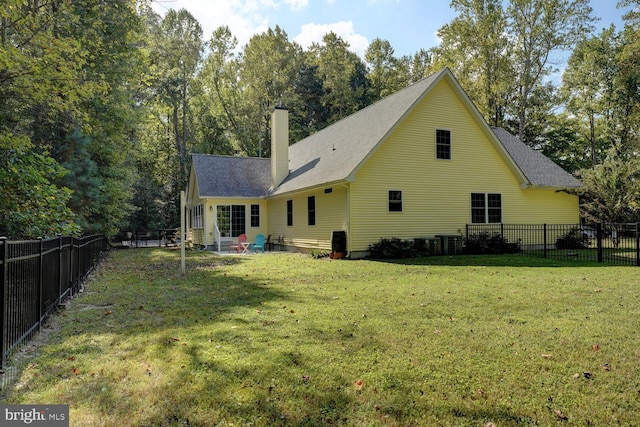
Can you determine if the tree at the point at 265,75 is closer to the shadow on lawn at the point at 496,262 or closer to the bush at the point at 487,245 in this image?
the bush at the point at 487,245

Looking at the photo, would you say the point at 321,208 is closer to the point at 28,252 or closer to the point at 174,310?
the point at 174,310

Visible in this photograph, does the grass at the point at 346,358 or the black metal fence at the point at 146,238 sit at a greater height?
the black metal fence at the point at 146,238

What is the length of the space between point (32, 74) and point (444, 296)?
32.2 ft

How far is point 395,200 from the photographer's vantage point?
15117 mm

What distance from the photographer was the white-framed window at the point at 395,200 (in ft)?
49.3

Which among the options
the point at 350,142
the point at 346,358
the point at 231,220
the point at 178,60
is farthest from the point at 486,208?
the point at 178,60

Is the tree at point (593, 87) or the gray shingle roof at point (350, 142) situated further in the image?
the tree at point (593, 87)

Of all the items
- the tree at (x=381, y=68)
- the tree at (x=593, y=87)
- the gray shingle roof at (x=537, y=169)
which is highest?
the tree at (x=381, y=68)

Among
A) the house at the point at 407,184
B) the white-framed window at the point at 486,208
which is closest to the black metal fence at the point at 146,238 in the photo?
the house at the point at 407,184

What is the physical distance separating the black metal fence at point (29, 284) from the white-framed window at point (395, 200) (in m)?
10.8

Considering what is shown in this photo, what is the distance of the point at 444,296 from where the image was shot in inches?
283

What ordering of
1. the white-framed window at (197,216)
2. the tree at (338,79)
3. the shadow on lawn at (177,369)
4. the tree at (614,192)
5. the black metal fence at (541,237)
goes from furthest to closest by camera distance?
the tree at (338,79), the white-framed window at (197,216), the tree at (614,192), the black metal fence at (541,237), the shadow on lawn at (177,369)

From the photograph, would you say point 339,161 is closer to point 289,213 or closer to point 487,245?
point 289,213

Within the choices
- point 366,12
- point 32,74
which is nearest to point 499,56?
point 366,12
